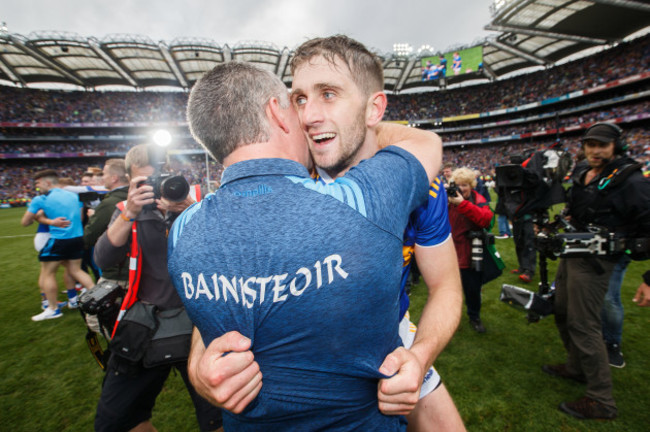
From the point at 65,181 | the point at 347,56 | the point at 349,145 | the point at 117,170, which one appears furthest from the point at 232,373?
the point at 65,181

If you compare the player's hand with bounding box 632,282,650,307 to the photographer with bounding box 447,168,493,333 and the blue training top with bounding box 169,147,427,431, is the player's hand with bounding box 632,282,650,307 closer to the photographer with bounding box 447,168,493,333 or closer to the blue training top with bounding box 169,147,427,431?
the photographer with bounding box 447,168,493,333

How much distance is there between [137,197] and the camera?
207 cm

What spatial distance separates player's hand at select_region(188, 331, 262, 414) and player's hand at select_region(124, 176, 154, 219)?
1.65m

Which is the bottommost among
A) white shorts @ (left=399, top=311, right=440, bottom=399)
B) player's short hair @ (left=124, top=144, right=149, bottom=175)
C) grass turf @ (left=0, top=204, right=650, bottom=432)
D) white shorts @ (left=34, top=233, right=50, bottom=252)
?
grass turf @ (left=0, top=204, right=650, bottom=432)

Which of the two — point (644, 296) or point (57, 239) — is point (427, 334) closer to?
point (644, 296)

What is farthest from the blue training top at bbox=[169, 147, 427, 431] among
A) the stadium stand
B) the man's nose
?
the stadium stand

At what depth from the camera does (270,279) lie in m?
0.82

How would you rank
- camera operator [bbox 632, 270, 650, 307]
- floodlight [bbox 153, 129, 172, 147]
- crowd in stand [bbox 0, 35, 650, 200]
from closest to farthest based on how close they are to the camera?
camera operator [bbox 632, 270, 650, 307] → floodlight [bbox 153, 129, 172, 147] → crowd in stand [bbox 0, 35, 650, 200]

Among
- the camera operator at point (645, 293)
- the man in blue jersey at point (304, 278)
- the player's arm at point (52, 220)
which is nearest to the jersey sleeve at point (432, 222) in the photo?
the man in blue jersey at point (304, 278)

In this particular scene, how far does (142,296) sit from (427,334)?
7.13 feet

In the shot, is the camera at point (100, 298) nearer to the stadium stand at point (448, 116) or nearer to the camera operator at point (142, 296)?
the camera operator at point (142, 296)

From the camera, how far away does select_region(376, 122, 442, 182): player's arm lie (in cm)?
123

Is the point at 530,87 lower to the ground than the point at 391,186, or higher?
higher

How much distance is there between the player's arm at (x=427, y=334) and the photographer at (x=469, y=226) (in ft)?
7.31
